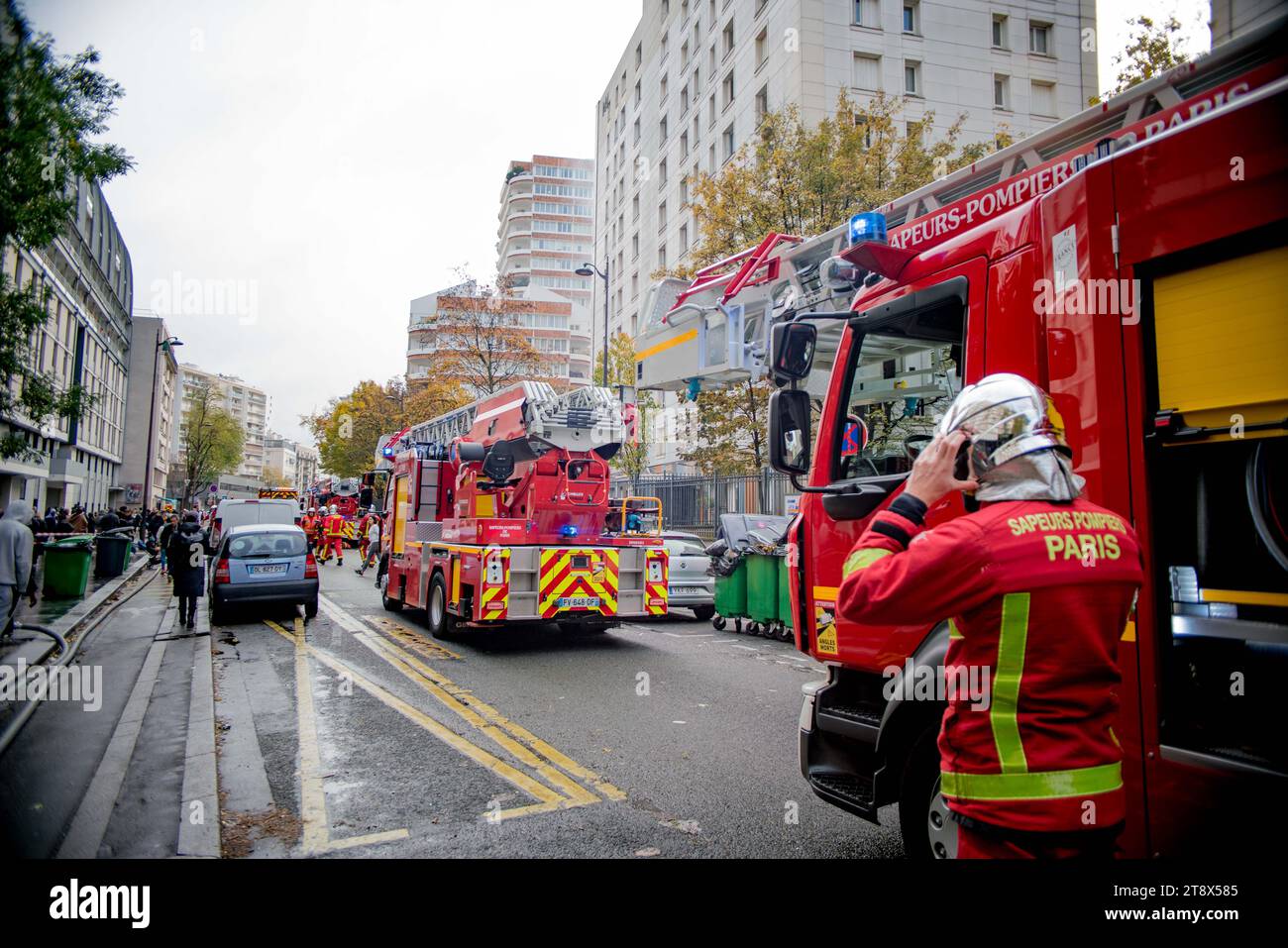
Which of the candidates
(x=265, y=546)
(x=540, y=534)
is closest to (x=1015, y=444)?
(x=540, y=534)

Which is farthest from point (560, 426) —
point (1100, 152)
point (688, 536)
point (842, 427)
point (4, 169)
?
point (1100, 152)

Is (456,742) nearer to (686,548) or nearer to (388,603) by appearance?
(686,548)

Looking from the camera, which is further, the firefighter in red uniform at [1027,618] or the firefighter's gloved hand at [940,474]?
the firefighter's gloved hand at [940,474]

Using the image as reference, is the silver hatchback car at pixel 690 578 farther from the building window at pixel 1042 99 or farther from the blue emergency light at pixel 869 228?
the building window at pixel 1042 99

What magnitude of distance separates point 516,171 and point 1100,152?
99.4m

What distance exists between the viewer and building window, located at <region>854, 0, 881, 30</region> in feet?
93.5

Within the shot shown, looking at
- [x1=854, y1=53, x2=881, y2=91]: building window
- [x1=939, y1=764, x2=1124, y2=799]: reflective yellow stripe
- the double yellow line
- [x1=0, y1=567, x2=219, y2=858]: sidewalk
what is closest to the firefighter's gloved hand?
[x1=939, y1=764, x2=1124, y2=799]: reflective yellow stripe

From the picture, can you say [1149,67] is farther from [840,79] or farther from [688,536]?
[840,79]

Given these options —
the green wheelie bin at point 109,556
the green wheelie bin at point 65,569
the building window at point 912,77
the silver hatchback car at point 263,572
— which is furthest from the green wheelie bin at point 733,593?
the building window at point 912,77

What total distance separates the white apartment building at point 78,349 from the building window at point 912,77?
26.6 m

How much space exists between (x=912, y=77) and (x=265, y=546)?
28519 mm

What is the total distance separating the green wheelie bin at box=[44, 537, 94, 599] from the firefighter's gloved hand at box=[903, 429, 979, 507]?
15998mm

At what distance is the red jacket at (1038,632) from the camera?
189cm

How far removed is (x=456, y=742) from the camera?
584 cm
